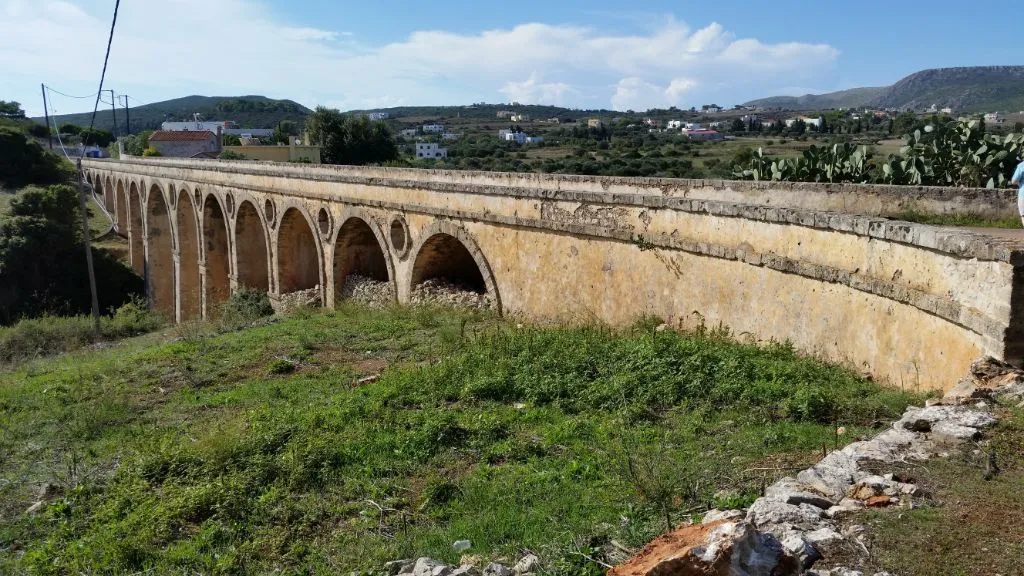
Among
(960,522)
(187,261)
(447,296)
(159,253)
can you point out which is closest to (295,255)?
(447,296)

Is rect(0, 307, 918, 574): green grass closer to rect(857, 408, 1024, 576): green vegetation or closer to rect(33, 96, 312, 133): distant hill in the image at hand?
rect(857, 408, 1024, 576): green vegetation

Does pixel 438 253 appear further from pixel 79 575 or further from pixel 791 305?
pixel 79 575

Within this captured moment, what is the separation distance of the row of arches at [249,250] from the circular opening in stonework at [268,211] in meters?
0.02

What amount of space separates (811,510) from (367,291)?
1175 centimetres

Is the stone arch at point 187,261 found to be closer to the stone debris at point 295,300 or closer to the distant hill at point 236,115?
the stone debris at point 295,300

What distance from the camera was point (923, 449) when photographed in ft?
11.9

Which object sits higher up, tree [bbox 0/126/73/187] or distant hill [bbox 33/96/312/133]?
distant hill [bbox 33/96/312/133]

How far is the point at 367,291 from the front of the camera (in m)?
14.0

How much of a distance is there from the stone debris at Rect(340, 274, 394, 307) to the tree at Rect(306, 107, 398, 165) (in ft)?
66.6

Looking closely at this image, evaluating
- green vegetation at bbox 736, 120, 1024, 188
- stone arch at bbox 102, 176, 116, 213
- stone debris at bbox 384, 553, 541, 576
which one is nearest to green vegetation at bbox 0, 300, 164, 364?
stone debris at bbox 384, 553, 541, 576

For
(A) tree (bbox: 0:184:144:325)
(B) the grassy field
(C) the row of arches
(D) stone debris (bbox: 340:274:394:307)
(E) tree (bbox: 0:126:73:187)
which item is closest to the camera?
(C) the row of arches

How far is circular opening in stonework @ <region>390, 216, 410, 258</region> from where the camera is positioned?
12398 millimetres

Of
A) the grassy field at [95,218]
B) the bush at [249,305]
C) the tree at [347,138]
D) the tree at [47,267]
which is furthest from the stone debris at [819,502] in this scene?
the grassy field at [95,218]

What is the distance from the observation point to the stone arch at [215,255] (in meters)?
22.2
